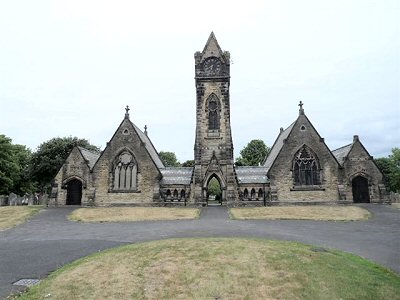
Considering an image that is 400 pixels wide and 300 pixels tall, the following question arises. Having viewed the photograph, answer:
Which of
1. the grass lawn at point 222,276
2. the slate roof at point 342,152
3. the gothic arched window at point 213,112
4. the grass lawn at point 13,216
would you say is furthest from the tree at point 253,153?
the grass lawn at point 222,276

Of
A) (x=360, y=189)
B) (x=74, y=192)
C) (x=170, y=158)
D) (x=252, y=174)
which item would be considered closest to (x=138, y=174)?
(x=74, y=192)

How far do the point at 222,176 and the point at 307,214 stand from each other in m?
11.1

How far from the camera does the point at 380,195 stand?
35562mm

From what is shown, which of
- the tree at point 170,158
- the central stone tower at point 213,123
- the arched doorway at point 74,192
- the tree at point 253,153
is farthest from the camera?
the tree at point 170,158

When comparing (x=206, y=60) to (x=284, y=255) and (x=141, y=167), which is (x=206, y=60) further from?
(x=284, y=255)

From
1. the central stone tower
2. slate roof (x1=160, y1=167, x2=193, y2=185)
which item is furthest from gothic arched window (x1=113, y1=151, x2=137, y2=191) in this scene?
the central stone tower

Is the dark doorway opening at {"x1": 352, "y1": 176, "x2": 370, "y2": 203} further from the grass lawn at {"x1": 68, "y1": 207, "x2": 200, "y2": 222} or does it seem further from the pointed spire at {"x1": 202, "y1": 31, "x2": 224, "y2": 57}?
the pointed spire at {"x1": 202, "y1": 31, "x2": 224, "y2": 57}

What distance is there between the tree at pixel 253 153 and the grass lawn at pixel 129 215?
47.6 m

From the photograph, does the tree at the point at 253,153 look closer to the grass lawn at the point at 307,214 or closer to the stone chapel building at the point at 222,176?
the stone chapel building at the point at 222,176

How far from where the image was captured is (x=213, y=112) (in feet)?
131

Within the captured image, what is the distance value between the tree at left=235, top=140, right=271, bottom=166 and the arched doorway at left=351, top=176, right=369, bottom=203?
39.4m

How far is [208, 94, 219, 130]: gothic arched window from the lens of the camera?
1561 inches

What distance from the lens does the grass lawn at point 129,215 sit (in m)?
27.4

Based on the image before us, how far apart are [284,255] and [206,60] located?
106 feet
